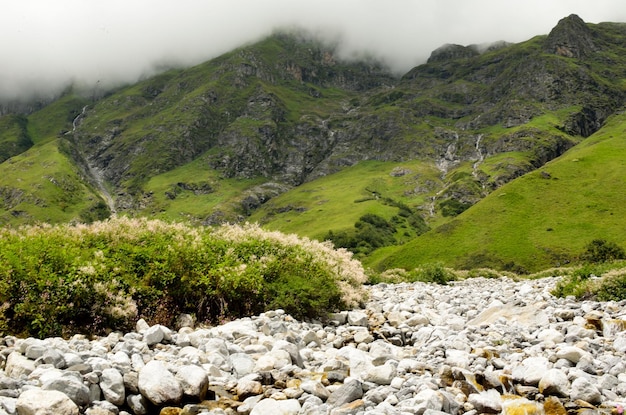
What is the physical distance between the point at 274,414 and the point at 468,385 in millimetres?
3906

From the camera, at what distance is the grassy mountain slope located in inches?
5153

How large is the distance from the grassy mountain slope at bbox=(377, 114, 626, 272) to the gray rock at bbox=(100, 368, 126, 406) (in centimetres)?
13221

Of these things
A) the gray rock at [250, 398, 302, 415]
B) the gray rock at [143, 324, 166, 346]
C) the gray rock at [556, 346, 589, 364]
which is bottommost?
the gray rock at [556, 346, 589, 364]

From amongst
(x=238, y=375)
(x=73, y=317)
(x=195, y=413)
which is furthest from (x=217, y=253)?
(x=195, y=413)

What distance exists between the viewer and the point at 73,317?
507 inches

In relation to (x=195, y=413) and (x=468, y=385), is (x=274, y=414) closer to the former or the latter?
(x=195, y=413)

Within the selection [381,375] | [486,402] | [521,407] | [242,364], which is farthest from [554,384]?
[242,364]

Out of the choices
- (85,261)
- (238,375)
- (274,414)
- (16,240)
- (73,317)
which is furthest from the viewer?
(16,240)

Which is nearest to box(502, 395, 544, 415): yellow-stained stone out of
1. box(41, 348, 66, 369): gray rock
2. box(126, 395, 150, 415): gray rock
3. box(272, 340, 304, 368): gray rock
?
box(272, 340, 304, 368): gray rock

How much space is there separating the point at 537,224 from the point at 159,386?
157 meters

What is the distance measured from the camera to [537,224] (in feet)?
478

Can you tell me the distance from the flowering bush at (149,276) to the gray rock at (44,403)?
513cm

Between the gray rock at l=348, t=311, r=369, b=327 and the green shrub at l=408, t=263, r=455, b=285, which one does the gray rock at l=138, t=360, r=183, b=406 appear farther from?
the green shrub at l=408, t=263, r=455, b=285

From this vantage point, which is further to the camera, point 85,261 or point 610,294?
point 610,294
